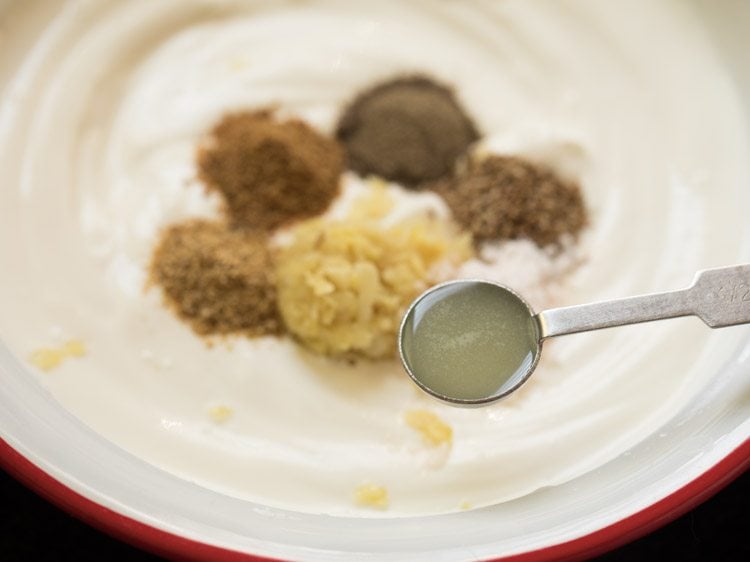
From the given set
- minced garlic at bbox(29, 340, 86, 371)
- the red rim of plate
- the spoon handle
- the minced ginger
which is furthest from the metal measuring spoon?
minced garlic at bbox(29, 340, 86, 371)

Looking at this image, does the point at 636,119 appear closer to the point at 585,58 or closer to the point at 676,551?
the point at 585,58

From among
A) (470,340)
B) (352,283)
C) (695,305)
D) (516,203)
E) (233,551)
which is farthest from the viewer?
(516,203)

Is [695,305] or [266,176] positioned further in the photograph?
[266,176]

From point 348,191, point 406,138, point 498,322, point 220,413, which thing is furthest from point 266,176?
point 498,322

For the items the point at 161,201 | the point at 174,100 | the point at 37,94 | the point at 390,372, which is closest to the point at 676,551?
the point at 390,372

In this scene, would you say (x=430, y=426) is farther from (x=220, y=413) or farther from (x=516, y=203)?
(x=516, y=203)

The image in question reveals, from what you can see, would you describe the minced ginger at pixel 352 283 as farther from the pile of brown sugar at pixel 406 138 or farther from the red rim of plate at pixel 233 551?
the red rim of plate at pixel 233 551
